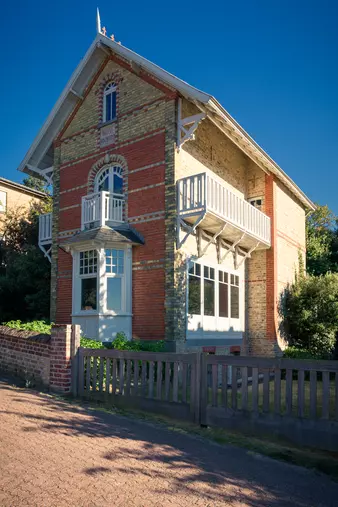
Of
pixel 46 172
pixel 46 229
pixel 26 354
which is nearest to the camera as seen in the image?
pixel 26 354

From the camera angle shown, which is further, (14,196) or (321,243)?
(321,243)

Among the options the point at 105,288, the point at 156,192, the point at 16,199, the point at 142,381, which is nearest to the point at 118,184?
the point at 156,192

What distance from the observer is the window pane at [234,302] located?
17.7m

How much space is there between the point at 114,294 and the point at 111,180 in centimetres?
432

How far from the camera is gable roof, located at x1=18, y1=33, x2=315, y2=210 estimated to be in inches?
567

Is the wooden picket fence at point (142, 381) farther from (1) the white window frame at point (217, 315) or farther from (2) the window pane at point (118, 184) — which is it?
(2) the window pane at point (118, 184)

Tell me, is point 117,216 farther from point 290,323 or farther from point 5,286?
point 290,323

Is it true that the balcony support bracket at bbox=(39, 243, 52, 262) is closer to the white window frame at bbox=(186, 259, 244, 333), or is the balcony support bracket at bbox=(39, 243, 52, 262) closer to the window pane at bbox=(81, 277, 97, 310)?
the window pane at bbox=(81, 277, 97, 310)

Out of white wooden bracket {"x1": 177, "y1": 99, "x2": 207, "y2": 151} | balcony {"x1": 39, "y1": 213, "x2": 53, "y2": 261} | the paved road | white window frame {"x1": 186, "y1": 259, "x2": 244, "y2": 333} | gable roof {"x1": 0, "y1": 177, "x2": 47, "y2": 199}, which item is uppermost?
gable roof {"x1": 0, "y1": 177, "x2": 47, "y2": 199}

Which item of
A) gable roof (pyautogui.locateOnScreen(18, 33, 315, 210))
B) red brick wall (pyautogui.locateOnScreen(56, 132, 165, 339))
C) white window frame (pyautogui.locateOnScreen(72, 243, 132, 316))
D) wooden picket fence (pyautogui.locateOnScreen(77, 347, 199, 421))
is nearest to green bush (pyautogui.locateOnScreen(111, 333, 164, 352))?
red brick wall (pyautogui.locateOnScreen(56, 132, 165, 339))

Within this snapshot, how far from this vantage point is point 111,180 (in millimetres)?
16469

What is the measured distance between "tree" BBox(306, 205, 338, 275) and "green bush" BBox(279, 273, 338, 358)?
6582mm

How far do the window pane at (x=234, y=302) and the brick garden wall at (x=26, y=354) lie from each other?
940cm

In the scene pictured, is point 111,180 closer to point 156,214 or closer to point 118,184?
point 118,184
